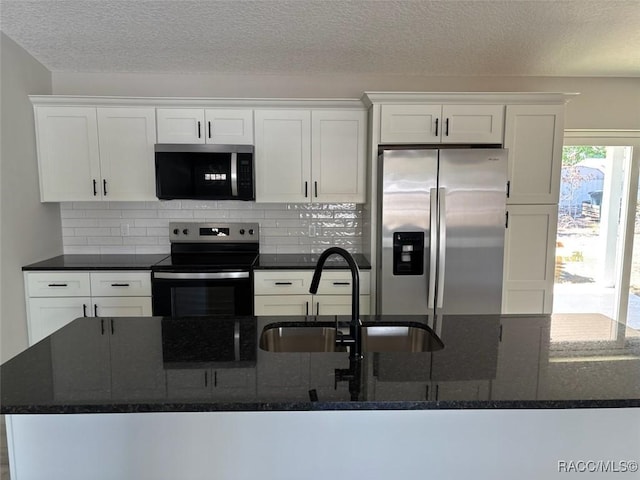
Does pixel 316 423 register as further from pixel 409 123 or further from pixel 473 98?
pixel 473 98

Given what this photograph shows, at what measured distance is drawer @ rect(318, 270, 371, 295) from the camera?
10.1 feet

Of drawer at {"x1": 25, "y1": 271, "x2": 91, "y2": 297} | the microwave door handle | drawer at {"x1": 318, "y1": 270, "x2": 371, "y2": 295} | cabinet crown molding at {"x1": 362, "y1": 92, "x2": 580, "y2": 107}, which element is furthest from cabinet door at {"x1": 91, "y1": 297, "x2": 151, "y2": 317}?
cabinet crown molding at {"x1": 362, "y1": 92, "x2": 580, "y2": 107}

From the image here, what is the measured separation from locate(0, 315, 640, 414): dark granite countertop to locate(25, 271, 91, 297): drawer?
1648 millimetres

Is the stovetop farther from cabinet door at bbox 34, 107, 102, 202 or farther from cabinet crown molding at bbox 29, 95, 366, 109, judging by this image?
cabinet crown molding at bbox 29, 95, 366, 109

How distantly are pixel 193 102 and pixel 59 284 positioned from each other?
1.69 meters

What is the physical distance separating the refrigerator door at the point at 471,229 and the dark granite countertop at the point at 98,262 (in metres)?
2.18

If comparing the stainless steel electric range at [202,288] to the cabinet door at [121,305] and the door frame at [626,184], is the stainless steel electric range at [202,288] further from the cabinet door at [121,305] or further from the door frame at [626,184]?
the door frame at [626,184]

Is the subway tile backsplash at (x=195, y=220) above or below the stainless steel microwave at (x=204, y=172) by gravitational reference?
below

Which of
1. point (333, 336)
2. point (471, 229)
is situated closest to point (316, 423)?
point (333, 336)

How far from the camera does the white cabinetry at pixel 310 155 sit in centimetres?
322

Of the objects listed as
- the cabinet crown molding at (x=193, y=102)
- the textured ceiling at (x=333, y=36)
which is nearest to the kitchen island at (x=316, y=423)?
the textured ceiling at (x=333, y=36)

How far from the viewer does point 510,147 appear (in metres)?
3.10

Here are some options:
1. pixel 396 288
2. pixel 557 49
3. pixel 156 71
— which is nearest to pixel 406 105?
pixel 557 49

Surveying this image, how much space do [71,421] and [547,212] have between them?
3.25m
